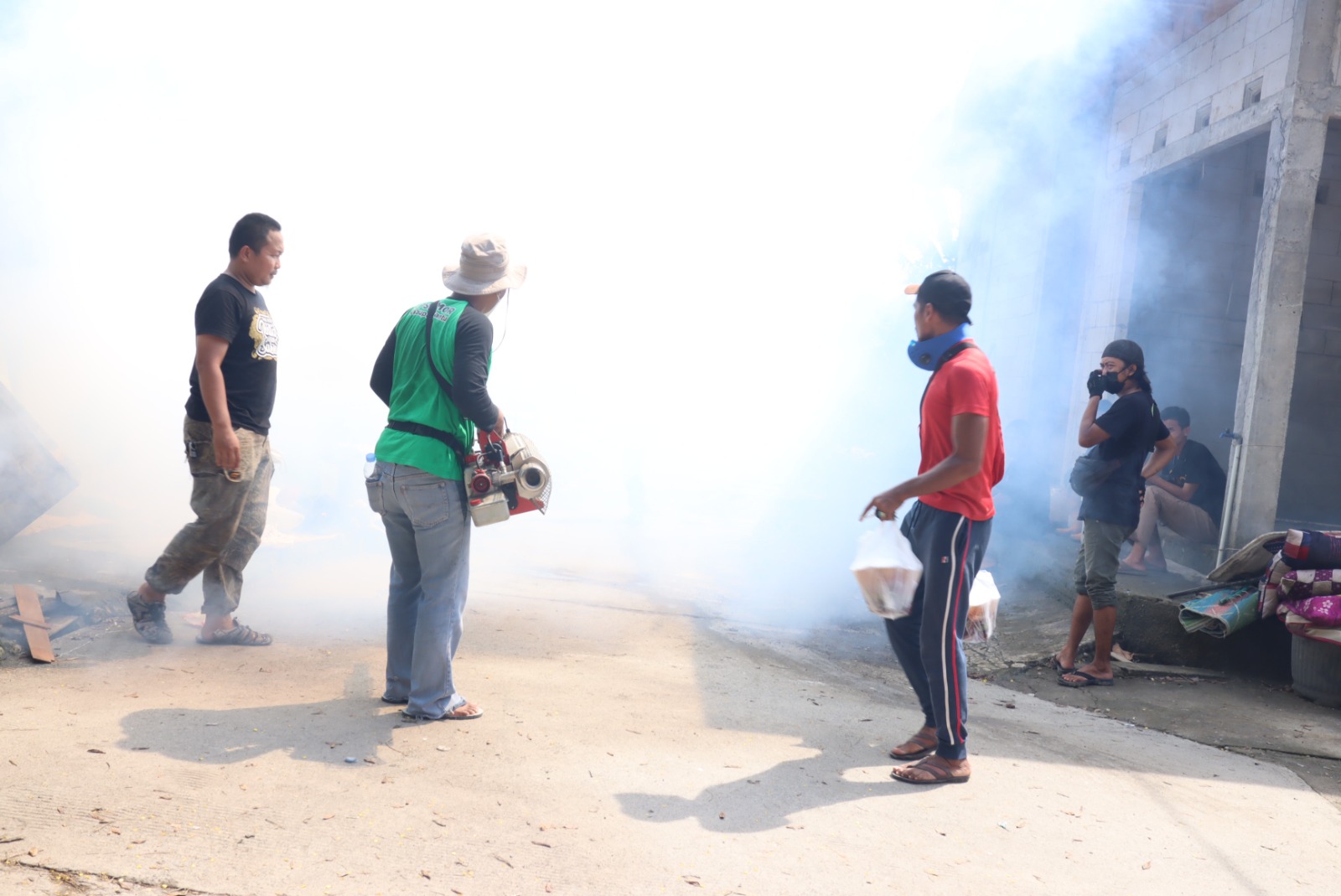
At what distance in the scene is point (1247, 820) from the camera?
2939mm

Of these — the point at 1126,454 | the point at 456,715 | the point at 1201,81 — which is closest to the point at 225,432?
the point at 456,715

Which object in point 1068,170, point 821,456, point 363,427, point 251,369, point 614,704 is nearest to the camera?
point 614,704

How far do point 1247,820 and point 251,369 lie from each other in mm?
4022

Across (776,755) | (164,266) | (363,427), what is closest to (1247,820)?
(776,755)

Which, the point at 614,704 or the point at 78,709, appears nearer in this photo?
the point at 78,709

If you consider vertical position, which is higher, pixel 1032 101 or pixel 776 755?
pixel 1032 101

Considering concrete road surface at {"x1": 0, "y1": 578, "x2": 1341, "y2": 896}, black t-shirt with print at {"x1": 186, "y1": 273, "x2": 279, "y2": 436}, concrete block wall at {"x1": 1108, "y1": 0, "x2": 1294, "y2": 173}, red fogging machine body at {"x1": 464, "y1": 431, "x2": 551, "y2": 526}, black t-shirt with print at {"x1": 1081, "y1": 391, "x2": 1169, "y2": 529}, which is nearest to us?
concrete road surface at {"x1": 0, "y1": 578, "x2": 1341, "y2": 896}

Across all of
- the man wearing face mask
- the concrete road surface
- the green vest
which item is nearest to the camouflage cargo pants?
the concrete road surface

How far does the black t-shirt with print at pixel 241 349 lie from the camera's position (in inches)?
143

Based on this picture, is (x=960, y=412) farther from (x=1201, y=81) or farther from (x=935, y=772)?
(x=1201, y=81)

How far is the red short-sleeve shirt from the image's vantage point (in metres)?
2.85

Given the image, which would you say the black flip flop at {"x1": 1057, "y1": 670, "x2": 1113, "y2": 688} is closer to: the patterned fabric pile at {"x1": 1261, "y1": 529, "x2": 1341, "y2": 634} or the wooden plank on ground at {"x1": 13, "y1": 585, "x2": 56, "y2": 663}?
the patterned fabric pile at {"x1": 1261, "y1": 529, "x2": 1341, "y2": 634}

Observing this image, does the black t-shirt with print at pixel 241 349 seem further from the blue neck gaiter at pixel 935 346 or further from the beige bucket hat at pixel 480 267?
the blue neck gaiter at pixel 935 346

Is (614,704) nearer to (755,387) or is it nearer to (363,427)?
(363,427)
